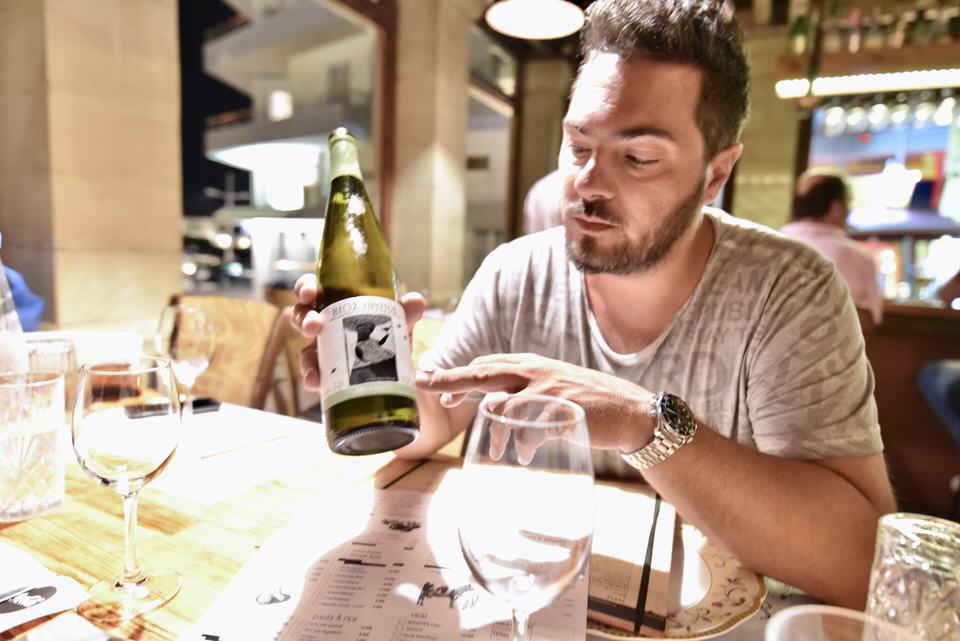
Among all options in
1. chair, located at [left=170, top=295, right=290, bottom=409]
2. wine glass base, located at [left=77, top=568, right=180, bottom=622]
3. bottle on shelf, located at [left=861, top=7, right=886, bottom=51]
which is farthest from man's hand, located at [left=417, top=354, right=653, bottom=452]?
bottle on shelf, located at [left=861, top=7, right=886, bottom=51]

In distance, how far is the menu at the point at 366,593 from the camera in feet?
1.81

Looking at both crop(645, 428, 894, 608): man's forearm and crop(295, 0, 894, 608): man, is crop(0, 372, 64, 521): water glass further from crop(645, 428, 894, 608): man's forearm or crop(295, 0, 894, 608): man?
crop(645, 428, 894, 608): man's forearm

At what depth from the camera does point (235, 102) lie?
13883 millimetres

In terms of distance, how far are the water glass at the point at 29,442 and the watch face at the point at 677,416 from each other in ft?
2.62

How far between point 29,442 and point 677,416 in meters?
0.85

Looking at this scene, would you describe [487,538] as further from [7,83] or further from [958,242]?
[958,242]

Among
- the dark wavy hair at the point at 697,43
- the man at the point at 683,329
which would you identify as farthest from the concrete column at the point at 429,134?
the dark wavy hair at the point at 697,43

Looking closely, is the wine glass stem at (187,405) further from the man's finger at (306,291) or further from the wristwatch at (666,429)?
the wristwatch at (666,429)

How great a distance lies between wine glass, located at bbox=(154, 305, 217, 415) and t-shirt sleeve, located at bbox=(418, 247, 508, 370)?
0.45m

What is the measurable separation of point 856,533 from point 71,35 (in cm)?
285

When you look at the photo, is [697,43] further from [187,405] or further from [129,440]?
[187,405]

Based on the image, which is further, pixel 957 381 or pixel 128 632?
pixel 957 381

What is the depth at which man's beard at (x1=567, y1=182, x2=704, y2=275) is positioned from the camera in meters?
1.07

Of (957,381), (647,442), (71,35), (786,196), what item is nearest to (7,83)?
(71,35)
